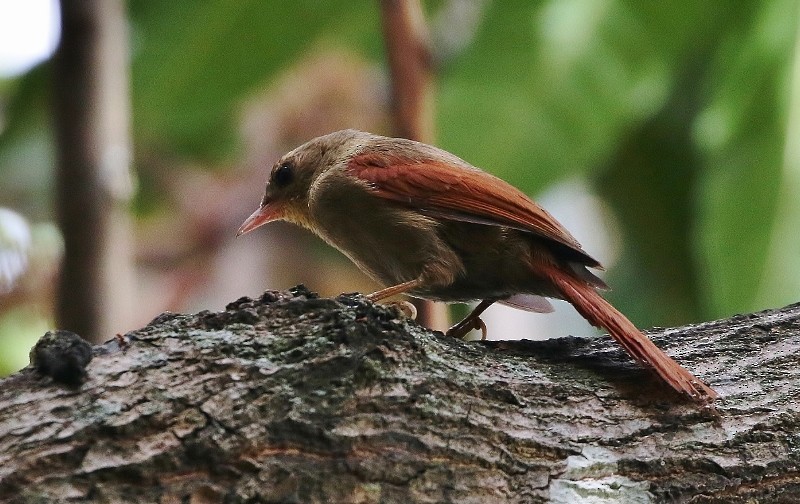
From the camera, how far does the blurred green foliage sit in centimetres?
421

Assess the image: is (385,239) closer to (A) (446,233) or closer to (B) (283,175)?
(A) (446,233)

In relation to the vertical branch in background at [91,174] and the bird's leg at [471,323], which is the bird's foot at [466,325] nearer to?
the bird's leg at [471,323]

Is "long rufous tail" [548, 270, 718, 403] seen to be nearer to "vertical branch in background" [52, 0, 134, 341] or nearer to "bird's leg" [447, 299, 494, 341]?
"bird's leg" [447, 299, 494, 341]

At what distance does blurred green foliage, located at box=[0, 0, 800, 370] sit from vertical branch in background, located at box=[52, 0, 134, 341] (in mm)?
1257

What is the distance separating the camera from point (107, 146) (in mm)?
3506

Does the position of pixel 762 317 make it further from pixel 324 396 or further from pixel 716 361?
pixel 324 396

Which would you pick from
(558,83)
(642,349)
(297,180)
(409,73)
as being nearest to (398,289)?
(642,349)

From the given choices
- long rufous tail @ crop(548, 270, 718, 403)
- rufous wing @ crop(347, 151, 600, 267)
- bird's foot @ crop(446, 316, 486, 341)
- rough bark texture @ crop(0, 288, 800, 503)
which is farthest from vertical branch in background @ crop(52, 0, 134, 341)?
long rufous tail @ crop(548, 270, 718, 403)

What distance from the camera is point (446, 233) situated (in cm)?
308

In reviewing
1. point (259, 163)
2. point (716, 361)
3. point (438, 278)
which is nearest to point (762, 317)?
point (716, 361)

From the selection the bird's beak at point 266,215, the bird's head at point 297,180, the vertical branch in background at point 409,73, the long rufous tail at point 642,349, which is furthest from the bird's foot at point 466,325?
the bird's beak at point 266,215

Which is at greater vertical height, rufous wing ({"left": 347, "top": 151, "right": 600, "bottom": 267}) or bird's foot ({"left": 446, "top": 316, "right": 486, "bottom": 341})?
rufous wing ({"left": 347, "top": 151, "right": 600, "bottom": 267})

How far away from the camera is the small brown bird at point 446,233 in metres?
2.92

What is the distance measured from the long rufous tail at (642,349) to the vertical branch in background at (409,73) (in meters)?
1.22
